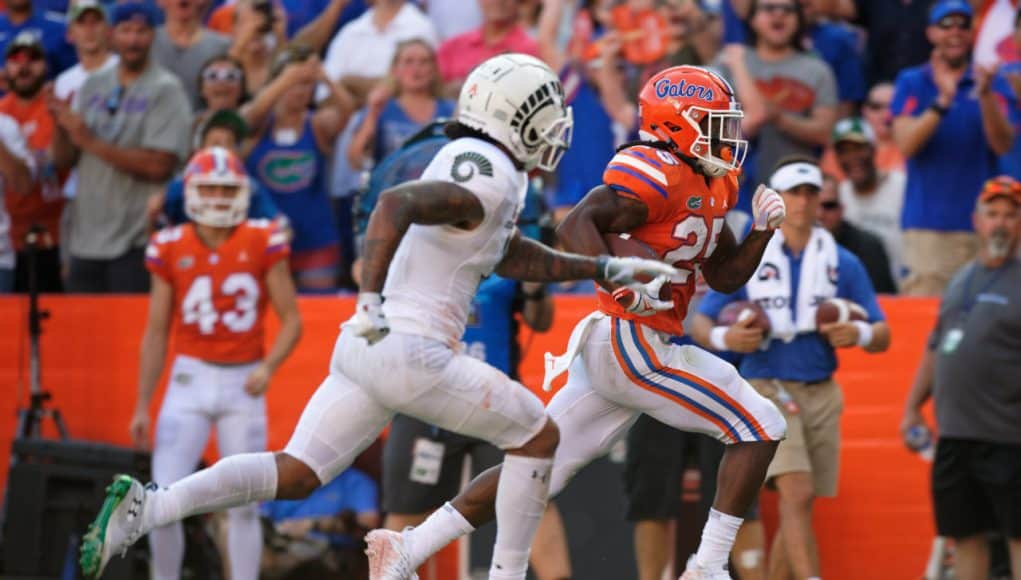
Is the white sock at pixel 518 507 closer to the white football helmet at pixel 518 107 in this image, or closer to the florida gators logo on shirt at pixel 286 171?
the white football helmet at pixel 518 107

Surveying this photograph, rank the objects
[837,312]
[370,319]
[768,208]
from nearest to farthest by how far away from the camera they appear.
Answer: [370,319] < [768,208] < [837,312]

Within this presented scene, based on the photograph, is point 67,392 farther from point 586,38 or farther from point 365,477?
point 586,38

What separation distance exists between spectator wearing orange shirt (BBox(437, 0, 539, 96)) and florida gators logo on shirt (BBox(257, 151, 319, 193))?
3.69 feet

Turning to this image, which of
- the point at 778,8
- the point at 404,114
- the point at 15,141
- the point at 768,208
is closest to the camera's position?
the point at 768,208

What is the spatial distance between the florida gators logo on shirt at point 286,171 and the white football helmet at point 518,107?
437cm

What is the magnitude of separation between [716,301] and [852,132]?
2664 mm

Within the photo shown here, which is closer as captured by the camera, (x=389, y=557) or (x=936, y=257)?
(x=389, y=557)

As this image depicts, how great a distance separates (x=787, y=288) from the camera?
797 cm

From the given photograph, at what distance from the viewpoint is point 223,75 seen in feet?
34.7

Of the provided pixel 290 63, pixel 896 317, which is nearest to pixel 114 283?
pixel 290 63

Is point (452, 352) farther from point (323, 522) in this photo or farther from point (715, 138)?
point (323, 522)

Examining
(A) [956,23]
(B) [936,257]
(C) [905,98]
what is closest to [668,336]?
(B) [936,257]

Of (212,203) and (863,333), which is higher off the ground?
(212,203)

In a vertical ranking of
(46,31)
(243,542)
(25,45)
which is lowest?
(243,542)
